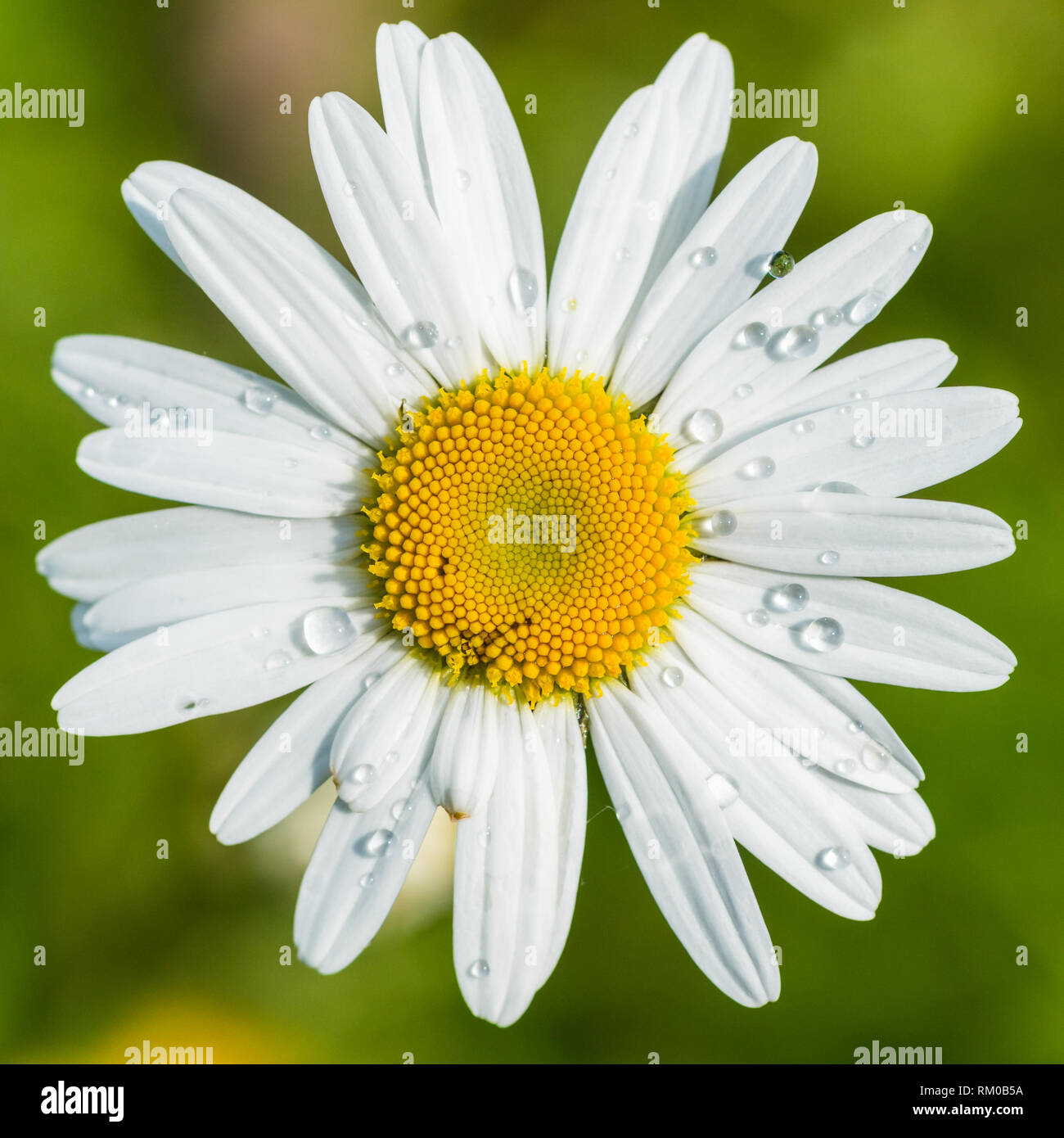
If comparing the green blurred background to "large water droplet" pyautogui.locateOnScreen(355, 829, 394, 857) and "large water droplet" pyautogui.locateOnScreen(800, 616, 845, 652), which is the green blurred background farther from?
"large water droplet" pyautogui.locateOnScreen(800, 616, 845, 652)

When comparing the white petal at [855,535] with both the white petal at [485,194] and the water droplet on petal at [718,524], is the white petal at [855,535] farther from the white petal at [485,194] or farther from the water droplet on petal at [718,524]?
the white petal at [485,194]

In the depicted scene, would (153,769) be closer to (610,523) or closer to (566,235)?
(610,523)

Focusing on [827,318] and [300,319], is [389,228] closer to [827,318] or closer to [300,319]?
[300,319]

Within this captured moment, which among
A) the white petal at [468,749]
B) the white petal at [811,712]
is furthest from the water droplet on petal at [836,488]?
the white petal at [468,749]

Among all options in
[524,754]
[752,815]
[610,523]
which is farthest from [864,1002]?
[610,523]

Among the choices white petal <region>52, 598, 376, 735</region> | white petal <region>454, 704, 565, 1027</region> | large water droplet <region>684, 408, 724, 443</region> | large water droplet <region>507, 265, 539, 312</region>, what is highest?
large water droplet <region>507, 265, 539, 312</region>

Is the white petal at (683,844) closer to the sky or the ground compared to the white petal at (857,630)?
closer to the ground

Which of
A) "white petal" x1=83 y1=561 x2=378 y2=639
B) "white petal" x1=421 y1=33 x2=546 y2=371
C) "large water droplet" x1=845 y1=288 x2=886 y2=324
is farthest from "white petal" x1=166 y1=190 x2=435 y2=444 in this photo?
"large water droplet" x1=845 y1=288 x2=886 y2=324
